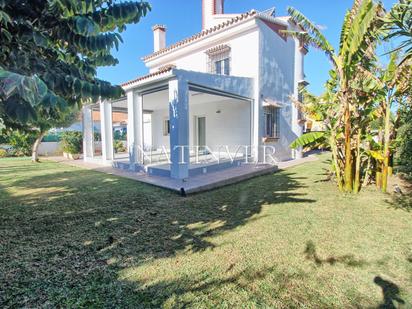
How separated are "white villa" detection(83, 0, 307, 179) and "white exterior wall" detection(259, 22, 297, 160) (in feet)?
0.20

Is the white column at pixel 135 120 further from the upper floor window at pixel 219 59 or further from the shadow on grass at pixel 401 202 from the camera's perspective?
the shadow on grass at pixel 401 202

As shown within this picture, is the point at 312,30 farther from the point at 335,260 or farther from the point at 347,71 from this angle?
the point at 335,260

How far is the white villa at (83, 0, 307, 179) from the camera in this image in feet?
35.6

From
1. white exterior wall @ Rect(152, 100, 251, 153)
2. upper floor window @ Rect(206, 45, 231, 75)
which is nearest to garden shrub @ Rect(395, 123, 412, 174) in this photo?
white exterior wall @ Rect(152, 100, 251, 153)

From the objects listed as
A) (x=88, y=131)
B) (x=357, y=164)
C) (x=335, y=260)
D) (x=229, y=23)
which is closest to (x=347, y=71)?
(x=357, y=164)

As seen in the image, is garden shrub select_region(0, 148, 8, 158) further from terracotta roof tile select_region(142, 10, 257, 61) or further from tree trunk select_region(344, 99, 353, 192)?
tree trunk select_region(344, 99, 353, 192)

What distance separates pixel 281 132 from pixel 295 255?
545 inches

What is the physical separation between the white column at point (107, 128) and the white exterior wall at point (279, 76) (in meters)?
9.67

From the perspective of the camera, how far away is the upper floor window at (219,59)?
15648mm

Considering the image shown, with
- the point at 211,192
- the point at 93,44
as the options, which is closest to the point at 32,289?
the point at 93,44

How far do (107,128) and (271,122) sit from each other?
11.0 meters

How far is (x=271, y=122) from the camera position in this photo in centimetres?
1633

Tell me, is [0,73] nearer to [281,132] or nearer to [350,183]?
[350,183]

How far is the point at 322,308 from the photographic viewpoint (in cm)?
306
